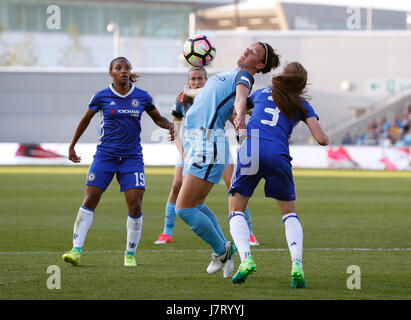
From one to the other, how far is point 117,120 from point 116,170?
1.77 ft

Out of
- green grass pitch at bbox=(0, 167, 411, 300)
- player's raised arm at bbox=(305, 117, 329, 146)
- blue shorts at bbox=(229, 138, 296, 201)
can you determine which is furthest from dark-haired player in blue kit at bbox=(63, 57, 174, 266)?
player's raised arm at bbox=(305, 117, 329, 146)

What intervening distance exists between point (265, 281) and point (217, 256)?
0.57m

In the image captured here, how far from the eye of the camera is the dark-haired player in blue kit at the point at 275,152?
286 inches

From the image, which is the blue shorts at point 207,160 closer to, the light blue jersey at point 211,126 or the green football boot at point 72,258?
the light blue jersey at point 211,126

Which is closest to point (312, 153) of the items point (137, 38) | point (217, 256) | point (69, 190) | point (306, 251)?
point (69, 190)

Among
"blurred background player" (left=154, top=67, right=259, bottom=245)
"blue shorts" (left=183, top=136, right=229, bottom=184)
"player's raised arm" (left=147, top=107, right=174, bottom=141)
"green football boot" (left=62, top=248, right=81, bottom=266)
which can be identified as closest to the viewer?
"blue shorts" (left=183, top=136, right=229, bottom=184)

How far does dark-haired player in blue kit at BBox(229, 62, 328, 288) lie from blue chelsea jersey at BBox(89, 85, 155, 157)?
2.00m

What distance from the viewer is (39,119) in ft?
156

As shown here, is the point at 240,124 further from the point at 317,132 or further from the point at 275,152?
the point at 317,132

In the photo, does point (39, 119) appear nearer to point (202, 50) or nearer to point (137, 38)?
point (137, 38)

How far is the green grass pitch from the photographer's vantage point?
7.16 m

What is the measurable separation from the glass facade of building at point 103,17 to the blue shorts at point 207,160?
69.2m

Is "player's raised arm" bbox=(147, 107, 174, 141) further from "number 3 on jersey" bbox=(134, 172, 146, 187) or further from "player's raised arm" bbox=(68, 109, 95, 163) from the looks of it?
"player's raised arm" bbox=(68, 109, 95, 163)

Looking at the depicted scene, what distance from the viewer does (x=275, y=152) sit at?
24.0ft
